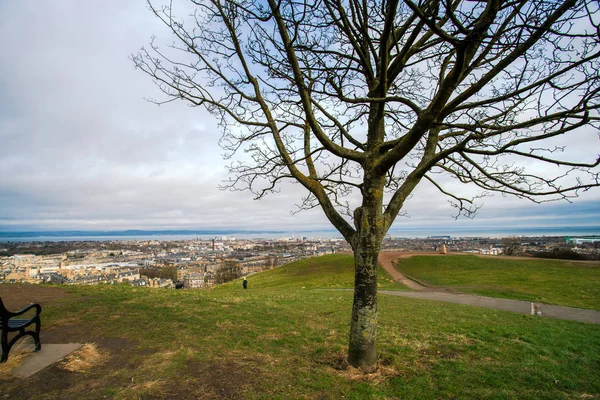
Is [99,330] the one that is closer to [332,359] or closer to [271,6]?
[332,359]

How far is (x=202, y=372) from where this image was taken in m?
4.41

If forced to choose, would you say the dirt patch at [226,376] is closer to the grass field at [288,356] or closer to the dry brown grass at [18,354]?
the grass field at [288,356]

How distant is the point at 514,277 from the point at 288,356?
22418mm

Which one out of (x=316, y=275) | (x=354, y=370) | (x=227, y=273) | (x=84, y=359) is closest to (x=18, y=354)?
(x=84, y=359)

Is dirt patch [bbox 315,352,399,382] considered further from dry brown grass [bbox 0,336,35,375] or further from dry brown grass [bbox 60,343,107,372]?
dry brown grass [bbox 0,336,35,375]

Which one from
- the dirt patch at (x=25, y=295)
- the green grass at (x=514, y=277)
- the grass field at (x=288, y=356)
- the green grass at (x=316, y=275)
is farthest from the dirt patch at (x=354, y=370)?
the green grass at (x=316, y=275)

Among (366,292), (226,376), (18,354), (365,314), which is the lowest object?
(226,376)

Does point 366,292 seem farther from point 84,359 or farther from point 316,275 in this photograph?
point 316,275

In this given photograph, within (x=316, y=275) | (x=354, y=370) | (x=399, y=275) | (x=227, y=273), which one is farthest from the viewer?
(x=227, y=273)

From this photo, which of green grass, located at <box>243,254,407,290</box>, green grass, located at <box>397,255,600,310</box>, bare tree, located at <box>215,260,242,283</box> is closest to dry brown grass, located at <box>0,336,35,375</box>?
green grass, located at <box>243,254,407,290</box>

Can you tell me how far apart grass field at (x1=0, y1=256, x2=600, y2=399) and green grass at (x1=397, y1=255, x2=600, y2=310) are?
7857 millimetres

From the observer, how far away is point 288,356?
209 inches

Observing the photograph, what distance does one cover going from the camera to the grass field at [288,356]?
401cm

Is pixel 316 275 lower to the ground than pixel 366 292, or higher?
lower
